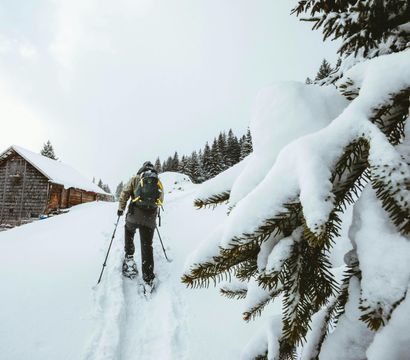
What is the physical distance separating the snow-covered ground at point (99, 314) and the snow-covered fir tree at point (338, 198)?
10.3 feet

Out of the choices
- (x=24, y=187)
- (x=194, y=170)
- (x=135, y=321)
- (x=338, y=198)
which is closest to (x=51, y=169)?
(x=24, y=187)

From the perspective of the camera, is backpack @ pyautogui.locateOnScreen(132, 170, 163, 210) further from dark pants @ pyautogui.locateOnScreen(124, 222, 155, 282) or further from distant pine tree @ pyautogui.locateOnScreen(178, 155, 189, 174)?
distant pine tree @ pyautogui.locateOnScreen(178, 155, 189, 174)

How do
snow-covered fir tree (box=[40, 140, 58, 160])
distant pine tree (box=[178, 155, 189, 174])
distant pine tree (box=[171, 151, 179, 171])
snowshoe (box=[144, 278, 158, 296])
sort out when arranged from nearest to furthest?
snowshoe (box=[144, 278, 158, 296]) < snow-covered fir tree (box=[40, 140, 58, 160]) < distant pine tree (box=[178, 155, 189, 174]) < distant pine tree (box=[171, 151, 179, 171])

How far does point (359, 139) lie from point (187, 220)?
41.6 feet

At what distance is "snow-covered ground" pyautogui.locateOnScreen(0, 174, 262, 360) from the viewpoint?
353 centimetres

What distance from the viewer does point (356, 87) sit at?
103cm

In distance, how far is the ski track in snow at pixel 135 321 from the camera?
11.7 feet

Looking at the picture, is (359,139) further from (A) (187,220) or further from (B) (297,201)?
(A) (187,220)

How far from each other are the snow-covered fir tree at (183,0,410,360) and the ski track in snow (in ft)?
10.5

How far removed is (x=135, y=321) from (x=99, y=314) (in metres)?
0.63

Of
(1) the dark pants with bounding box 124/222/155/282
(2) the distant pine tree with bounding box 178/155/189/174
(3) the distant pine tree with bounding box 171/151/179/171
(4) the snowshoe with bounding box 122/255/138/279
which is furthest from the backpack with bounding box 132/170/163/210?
(3) the distant pine tree with bounding box 171/151/179/171

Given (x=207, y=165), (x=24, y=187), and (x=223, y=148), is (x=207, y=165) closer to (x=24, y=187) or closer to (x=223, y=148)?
(x=223, y=148)

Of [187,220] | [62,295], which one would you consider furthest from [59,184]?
[62,295]

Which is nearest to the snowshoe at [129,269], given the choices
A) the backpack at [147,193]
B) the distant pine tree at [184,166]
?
the backpack at [147,193]
